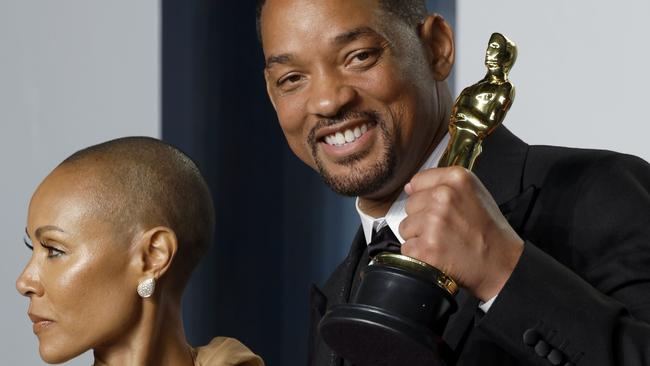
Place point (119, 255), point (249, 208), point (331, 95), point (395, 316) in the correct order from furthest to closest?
1. point (249, 208)
2. point (119, 255)
3. point (331, 95)
4. point (395, 316)

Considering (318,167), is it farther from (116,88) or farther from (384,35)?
(116,88)

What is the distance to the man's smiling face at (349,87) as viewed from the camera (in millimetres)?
1357

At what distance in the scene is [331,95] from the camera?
1342 mm

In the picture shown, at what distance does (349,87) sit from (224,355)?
1.30 ft

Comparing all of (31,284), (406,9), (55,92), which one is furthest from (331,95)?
(55,92)

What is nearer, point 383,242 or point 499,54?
point 499,54

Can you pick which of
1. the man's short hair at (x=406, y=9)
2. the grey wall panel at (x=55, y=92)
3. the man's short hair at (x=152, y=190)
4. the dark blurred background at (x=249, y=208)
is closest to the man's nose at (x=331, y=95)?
the man's short hair at (x=406, y=9)

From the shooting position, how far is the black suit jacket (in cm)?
109

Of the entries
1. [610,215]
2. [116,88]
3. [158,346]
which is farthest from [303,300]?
[610,215]

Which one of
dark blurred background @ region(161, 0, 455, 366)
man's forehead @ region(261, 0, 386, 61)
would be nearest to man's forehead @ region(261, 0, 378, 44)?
man's forehead @ region(261, 0, 386, 61)

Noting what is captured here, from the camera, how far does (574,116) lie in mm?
1866

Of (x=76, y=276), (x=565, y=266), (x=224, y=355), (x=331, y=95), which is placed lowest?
(x=224, y=355)

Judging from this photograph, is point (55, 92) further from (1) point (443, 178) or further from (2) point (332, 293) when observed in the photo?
(1) point (443, 178)

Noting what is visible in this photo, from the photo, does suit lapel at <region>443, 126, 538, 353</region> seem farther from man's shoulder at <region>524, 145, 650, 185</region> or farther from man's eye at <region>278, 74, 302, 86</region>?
man's eye at <region>278, 74, 302, 86</region>
